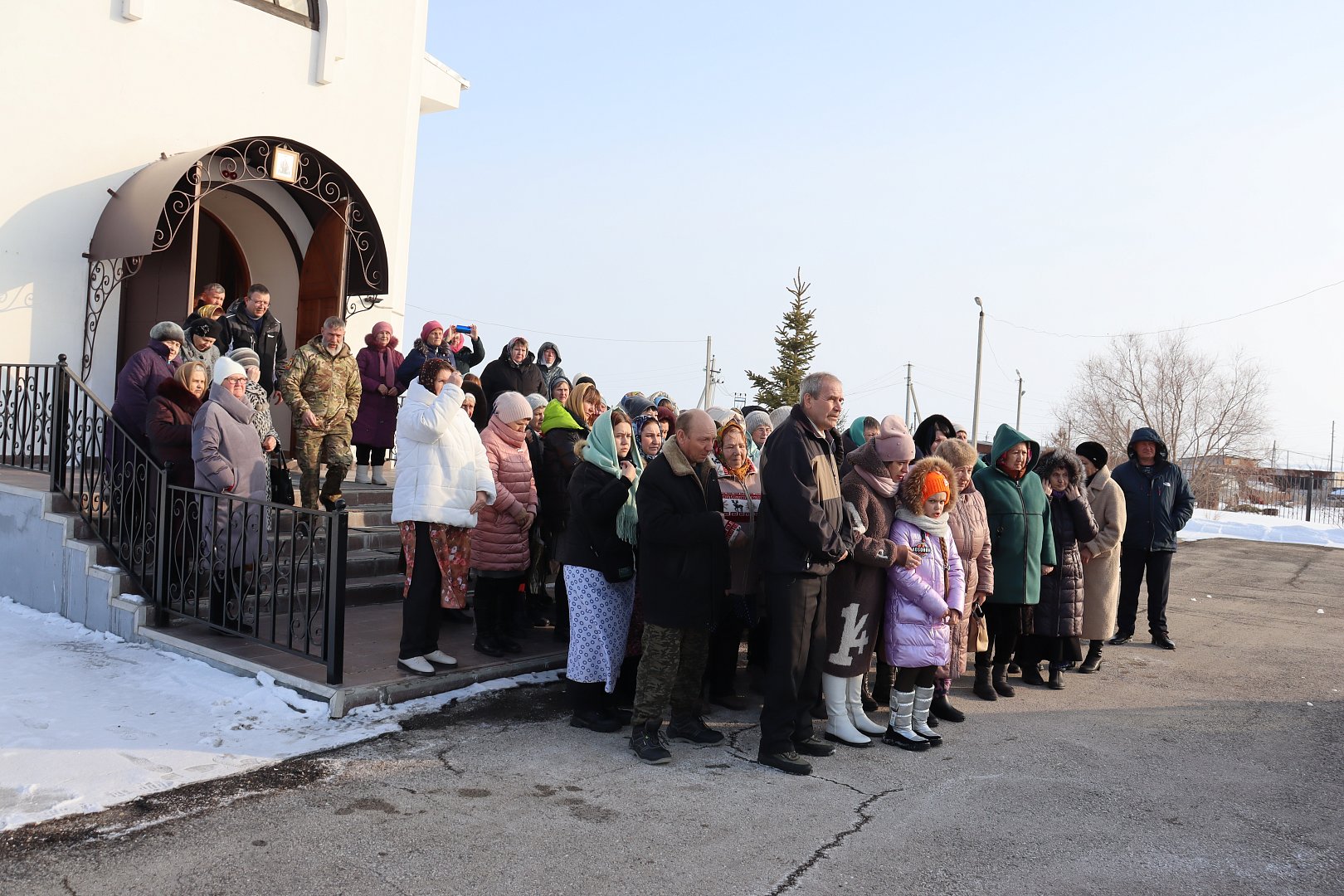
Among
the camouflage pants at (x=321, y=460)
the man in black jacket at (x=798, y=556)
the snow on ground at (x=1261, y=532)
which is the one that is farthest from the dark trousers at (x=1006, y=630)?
the snow on ground at (x=1261, y=532)

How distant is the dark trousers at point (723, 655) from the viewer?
607 cm

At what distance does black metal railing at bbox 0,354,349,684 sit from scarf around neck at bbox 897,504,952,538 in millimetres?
3012

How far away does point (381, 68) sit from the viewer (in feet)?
38.8

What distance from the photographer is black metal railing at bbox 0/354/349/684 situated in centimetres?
563

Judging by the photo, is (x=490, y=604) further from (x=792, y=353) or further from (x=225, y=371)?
(x=792, y=353)

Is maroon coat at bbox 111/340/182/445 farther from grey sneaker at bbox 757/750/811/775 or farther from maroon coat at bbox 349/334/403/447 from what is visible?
grey sneaker at bbox 757/750/811/775

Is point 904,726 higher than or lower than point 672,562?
lower

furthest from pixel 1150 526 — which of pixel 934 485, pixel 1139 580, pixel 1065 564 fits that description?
pixel 934 485

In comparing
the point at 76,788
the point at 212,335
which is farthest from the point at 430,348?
the point at 76,788

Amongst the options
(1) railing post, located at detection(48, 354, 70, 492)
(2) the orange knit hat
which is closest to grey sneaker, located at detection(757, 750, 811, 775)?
(2) the orange knit hat

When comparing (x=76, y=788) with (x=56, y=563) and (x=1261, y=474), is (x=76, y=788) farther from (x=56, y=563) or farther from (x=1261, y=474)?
(x=1261, y=474)

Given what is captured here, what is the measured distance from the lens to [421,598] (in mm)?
5844

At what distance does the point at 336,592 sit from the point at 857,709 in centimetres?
288

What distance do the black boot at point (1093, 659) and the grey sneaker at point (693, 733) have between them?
3.57 m
